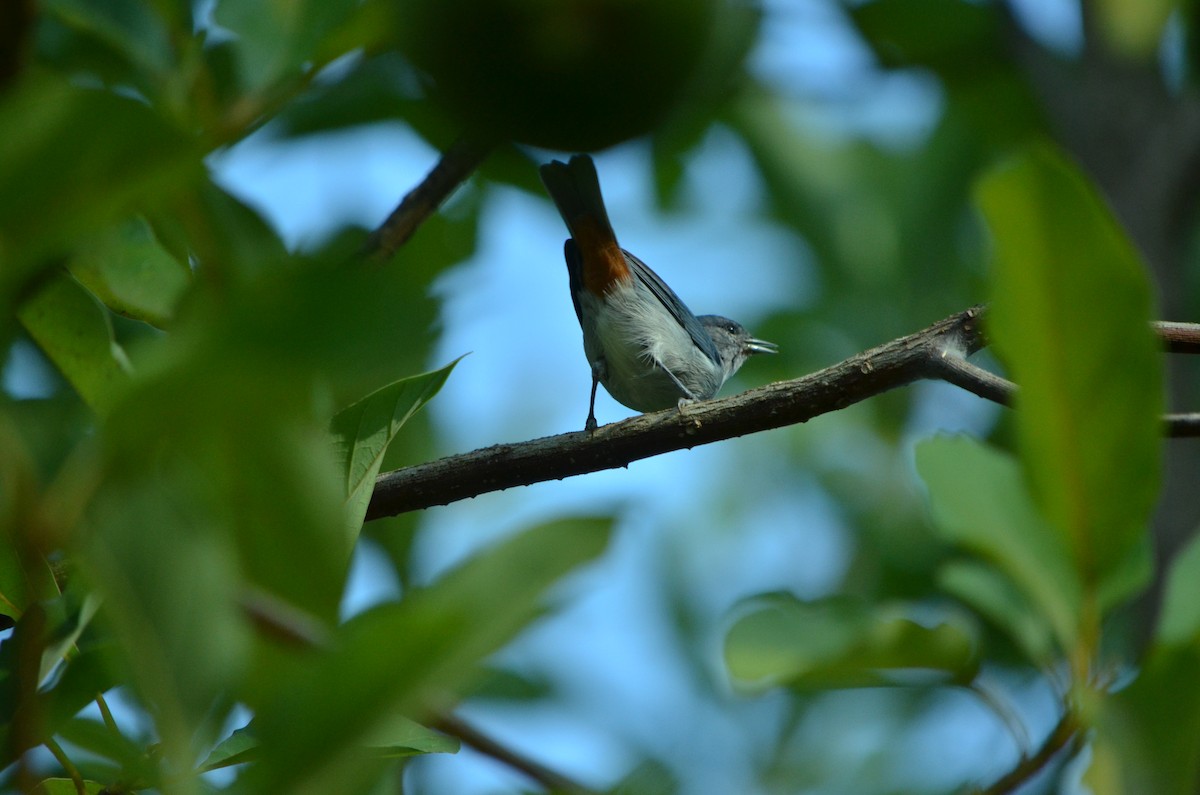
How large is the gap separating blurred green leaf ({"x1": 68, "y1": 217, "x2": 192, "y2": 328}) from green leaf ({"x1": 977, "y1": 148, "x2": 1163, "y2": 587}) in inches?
39.3

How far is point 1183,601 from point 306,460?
50.0 inches

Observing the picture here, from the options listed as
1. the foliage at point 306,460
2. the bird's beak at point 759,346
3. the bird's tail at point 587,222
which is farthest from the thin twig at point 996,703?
the bird's beak at point 759,346

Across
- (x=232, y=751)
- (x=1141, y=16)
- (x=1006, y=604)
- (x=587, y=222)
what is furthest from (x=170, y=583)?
(x=587, y=222)

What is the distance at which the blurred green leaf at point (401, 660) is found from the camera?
0.67 metres

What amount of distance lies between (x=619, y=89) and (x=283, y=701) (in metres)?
0.58

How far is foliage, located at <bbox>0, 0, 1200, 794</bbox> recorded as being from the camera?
653 millimetres

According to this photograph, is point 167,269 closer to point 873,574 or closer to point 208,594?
point 208,594

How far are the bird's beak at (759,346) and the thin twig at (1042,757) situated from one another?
3760 millimetres

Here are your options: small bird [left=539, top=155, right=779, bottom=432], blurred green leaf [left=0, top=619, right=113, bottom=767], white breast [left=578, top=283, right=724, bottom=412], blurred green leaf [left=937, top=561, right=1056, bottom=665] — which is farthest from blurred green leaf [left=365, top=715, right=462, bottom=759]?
white breast [left=578, top=283, right=724, bottom=412]

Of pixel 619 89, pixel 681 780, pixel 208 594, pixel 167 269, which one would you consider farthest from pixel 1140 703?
pixel 167 269

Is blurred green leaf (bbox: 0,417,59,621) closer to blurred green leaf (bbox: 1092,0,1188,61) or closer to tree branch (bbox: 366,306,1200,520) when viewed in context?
tree branch (bbox: 366,306,1200,520)

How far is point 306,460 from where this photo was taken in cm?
68

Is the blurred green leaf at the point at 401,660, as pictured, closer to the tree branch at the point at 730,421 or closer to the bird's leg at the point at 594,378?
the tree branch at the point at 730,421

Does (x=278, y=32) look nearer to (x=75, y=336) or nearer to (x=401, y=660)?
(x=75, y=336)
